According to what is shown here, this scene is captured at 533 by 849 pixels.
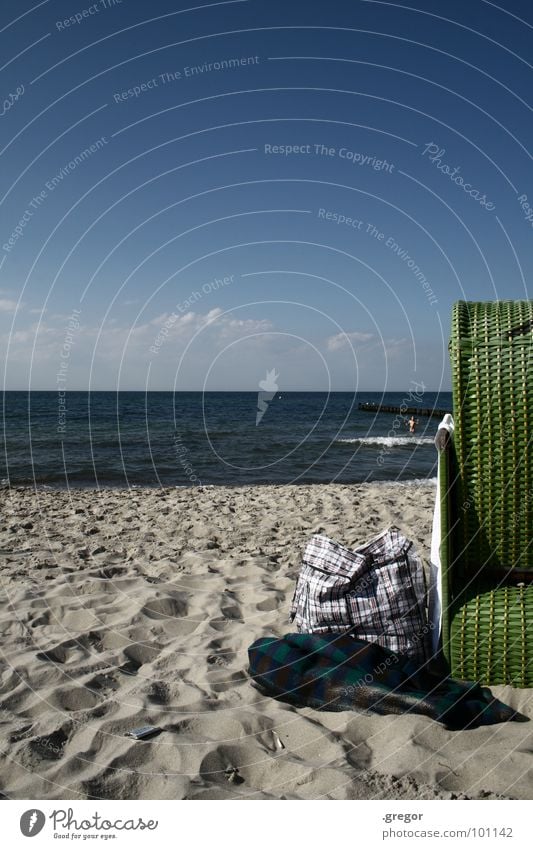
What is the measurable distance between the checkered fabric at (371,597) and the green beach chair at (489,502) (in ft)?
0.94

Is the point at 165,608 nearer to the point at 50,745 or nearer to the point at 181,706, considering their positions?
the point at 181,706

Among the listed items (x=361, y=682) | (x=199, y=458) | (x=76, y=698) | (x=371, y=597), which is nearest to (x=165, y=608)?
(x=76, y=698)

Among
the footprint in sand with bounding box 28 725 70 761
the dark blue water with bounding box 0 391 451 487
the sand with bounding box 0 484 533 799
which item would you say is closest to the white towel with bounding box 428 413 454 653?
the sand with bounding box 0 484 533 799

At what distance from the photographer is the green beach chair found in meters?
3.10

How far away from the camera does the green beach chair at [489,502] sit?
10.2ft

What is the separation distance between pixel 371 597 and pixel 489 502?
0.89 meters

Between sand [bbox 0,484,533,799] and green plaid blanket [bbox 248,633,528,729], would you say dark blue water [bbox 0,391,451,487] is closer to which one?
sand [bbox 0,484,533,799]

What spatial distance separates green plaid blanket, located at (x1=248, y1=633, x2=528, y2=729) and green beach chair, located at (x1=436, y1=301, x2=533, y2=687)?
21 cm

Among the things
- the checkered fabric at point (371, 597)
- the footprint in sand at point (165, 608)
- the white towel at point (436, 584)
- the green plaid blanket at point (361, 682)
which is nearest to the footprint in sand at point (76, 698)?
the green plaid blanket at point (361, 682)

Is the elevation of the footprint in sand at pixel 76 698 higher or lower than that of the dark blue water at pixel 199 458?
lower

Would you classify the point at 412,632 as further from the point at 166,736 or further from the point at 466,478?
the point at 166,736

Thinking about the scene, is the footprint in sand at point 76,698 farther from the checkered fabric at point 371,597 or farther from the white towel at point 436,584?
the white towel at point 436,584

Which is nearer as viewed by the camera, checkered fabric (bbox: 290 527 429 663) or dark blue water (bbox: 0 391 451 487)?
checkered fabric (bbox: 290 527 429 663)

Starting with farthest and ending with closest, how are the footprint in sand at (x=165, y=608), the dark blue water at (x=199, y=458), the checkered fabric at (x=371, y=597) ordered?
the dark blue water at (x=199, y=458)
the footprint in sand at (x=165, y=608)
the checkered fabric at (x=371, y=597)
